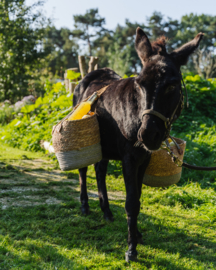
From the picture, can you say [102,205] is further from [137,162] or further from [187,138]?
[187,138]

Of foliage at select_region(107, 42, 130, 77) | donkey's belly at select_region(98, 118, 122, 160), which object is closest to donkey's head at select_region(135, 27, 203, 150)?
donkey's belly at select_region(98, 118, 122, 160)

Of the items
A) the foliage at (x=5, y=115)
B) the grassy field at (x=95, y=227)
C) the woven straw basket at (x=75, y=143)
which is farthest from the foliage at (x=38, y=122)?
the woven straw basket at (x=75, y=143)

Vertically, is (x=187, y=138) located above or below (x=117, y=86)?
below

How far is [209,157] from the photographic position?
5.26 m

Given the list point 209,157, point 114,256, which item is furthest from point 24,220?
point 209,157

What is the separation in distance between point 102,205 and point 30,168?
272cm

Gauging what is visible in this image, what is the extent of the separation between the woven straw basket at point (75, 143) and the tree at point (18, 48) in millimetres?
11346

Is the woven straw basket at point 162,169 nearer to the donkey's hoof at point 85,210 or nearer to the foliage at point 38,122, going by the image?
the donkey's hoof at point 85,210

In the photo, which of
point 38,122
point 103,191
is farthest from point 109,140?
point 38,122

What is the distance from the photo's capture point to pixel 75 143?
261cm

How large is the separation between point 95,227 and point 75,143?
115 cm

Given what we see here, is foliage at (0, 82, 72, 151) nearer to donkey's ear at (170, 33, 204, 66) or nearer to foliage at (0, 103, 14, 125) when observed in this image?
foliage at (0, 103, 14, 125)

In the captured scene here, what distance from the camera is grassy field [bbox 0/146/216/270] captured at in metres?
2.36

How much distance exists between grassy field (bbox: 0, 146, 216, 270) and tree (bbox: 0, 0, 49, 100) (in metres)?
9.27
